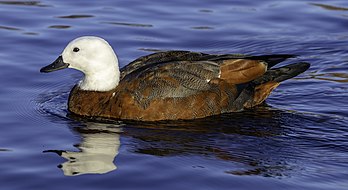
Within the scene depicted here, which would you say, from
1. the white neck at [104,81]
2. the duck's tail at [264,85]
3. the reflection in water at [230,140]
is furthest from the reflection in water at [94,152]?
the duck's tail at [264,85]

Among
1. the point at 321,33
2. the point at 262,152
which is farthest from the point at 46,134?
the point at 321,33

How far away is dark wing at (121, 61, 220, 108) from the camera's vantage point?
441 inches

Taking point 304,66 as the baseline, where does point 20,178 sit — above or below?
below

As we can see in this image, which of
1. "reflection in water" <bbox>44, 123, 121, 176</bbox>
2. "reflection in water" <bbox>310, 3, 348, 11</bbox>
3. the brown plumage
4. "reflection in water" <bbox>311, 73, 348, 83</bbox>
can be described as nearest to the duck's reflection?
"reflection in water" <bbox>44, 123, 121, 176</bbox>

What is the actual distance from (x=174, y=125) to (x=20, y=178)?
7.85 ft

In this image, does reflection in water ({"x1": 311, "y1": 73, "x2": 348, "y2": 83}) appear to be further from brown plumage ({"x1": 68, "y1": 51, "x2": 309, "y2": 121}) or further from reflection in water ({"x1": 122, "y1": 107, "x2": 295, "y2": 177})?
reflection in water ({"x1": 122, "y1": 107, "x2": 295, "y2": 177})

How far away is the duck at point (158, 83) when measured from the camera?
441 inches

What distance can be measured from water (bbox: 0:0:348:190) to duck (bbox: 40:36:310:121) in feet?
0.65

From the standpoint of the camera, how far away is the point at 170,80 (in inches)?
444

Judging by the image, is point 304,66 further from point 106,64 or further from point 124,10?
point 124,10

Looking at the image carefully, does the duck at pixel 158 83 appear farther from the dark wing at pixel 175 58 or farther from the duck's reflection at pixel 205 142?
the duck's reflection at pixel 205 142

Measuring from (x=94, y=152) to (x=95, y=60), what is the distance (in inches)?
66.5

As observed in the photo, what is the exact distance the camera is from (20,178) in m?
9.22

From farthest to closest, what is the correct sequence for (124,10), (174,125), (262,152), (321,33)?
1. (124,10)
2. (321,33)
3. (174,125)
4. (262,152)
